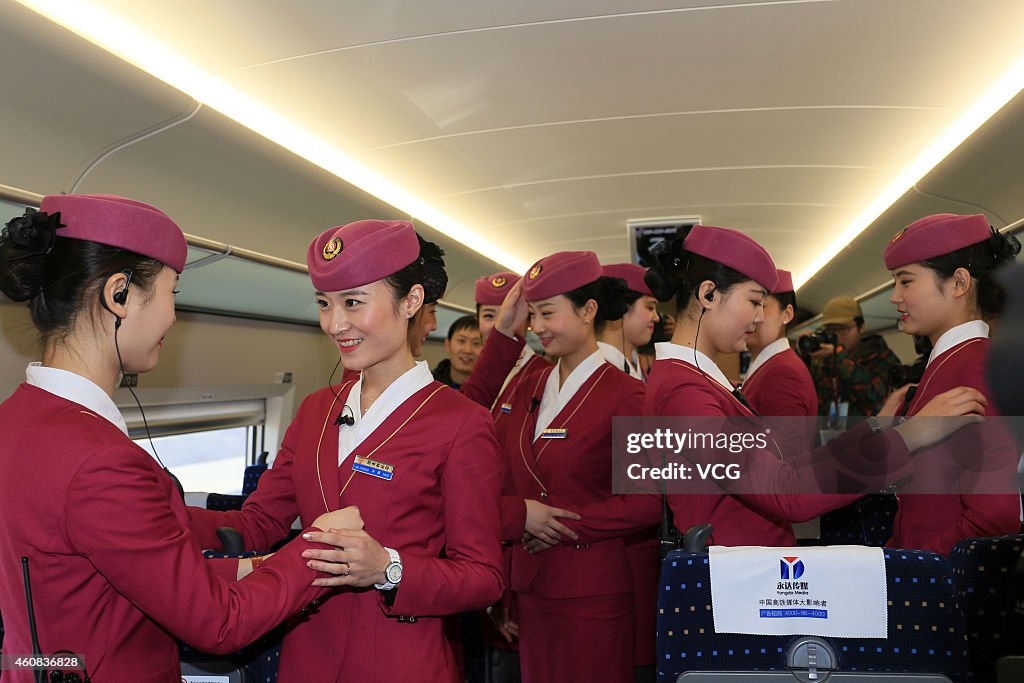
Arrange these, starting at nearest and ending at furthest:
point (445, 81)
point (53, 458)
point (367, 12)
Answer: point (53, 458), point (367, 12), point (445, 81)

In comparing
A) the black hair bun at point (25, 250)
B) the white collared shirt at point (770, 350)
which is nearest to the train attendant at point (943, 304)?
the white collared shirt at point (770, 350)

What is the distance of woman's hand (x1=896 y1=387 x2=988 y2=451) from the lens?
2262 mm

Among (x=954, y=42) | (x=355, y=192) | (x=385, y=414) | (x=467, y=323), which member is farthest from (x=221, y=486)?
(x=954, y=42)

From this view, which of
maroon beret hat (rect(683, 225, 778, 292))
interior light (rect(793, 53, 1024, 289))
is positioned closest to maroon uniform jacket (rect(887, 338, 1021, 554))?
maroon beret hat (rect(683, 225, 778, 292))

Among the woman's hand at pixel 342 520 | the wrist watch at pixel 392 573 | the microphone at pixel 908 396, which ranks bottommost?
the wrist watch at pixel 392 573

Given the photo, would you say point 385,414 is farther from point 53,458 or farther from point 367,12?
point 367,12

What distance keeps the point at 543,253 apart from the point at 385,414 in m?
6.85

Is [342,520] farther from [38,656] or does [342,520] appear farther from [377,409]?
[38,656]

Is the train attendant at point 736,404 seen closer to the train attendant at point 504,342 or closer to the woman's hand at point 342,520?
the train attendant at point 504,342

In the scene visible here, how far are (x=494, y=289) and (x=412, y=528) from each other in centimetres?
330

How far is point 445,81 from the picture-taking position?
396 centimetres

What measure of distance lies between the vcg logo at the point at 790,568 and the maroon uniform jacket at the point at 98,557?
108cm

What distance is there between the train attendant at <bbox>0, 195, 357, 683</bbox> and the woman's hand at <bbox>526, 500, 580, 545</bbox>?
1183mm

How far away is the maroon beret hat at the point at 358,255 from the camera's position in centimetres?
200
